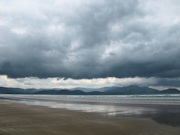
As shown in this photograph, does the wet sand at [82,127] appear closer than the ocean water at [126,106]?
Yes

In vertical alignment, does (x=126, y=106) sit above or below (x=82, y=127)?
below

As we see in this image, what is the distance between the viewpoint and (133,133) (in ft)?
44.7

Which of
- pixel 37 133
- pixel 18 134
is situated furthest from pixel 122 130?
pixel 18 134

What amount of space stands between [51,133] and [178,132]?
10381 millimetres

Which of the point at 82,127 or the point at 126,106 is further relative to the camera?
the point at 126,106

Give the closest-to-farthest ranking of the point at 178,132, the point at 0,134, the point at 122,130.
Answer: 1. the point at 0,134
2. the point at 178,132
3. the point at 122,130

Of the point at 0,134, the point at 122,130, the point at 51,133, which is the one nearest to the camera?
the point at 0,134

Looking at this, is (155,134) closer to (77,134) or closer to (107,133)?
(107,133)

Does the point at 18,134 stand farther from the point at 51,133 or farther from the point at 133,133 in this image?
the point at 133,133

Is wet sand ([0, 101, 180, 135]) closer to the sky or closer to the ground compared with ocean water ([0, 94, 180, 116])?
closer to the sky

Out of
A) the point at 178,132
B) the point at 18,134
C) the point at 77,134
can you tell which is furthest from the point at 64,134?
the point at 178,132

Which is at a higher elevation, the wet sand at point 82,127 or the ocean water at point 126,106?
the wet sand at point 82,127

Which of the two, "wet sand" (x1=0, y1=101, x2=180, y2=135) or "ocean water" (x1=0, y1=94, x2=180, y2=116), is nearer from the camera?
Answer: "wet sand" (x1=0, y1=101, x2=180, y2=135)

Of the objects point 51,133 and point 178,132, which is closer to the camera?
point 51,133
